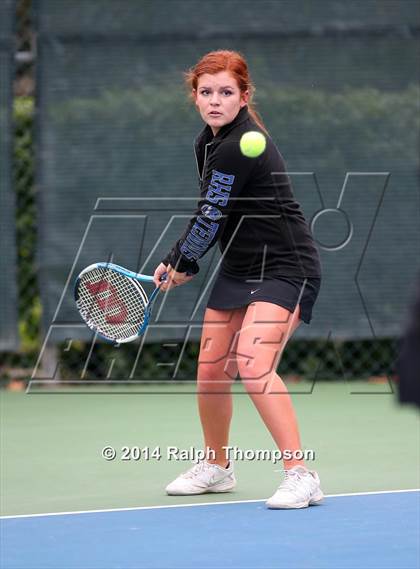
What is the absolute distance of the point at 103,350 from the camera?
23.0 ft

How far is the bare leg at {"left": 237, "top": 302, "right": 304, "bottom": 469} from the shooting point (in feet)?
13.1

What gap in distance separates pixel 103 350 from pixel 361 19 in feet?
7.37

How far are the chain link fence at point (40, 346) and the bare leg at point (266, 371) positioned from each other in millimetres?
2903

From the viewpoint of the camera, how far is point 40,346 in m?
6.83

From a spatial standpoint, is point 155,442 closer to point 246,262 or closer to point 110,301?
point 110,301

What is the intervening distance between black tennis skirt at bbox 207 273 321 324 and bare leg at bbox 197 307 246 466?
0.04 metres

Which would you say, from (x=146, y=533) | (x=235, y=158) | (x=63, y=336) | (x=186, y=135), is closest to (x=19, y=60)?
(x=186, y=135)

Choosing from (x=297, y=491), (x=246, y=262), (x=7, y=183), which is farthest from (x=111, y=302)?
(x=7, y=183)

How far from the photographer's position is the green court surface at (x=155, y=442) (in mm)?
4344

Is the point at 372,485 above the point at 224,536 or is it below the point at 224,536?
above

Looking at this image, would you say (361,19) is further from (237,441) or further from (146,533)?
(146,533)

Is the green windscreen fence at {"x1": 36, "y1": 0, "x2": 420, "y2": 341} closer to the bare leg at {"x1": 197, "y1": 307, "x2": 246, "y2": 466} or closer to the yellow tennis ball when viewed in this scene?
the bare leg at {"x1": 197, "y1": 307, "x2": 246, "y2": 466}

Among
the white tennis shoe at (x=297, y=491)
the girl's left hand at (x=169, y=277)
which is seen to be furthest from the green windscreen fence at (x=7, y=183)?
the white tennis shoe at (x=297, y=491)

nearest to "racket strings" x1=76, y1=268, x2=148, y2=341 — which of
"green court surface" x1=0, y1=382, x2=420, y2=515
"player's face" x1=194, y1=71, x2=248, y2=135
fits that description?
"green court surface" x1=0, y1=382, x2=420, y2=515
